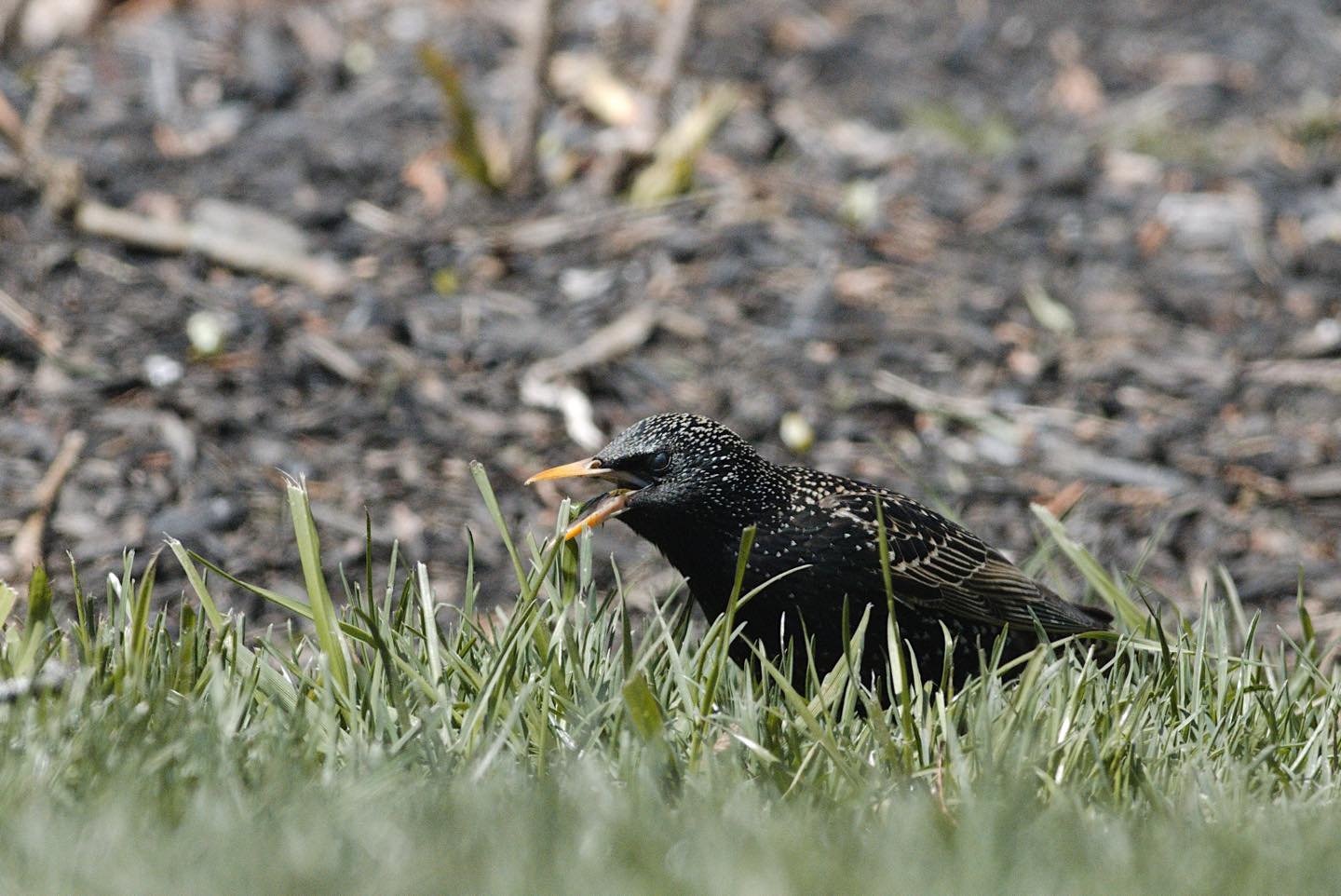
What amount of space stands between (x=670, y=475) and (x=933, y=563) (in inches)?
28.5

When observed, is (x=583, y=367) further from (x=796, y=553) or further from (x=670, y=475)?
(x=796, y=553)

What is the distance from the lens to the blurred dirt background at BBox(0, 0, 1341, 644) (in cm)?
522

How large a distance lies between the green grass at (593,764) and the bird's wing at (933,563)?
10.7 inches

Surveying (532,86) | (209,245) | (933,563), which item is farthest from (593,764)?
(532,86)

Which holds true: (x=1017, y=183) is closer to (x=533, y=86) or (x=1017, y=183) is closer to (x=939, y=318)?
(x=939, y=318)

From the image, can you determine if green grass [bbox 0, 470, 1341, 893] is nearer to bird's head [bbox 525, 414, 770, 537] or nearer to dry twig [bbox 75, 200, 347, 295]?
bird's head [bbox 525, 414, 770, 537]

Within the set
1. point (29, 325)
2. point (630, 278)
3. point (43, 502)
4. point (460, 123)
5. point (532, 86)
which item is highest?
point (532, 86)

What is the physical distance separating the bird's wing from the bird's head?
0.19m

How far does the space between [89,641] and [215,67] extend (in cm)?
433

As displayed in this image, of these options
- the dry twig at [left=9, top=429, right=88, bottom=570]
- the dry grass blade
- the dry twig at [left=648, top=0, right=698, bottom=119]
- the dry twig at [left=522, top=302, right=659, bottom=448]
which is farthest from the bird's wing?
the dry twig at [left=648, top=0, right=698, bottom=119]

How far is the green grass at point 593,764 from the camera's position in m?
2.57

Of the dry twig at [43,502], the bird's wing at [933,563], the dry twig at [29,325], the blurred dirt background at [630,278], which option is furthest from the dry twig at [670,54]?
the bird's wing at [933,563]

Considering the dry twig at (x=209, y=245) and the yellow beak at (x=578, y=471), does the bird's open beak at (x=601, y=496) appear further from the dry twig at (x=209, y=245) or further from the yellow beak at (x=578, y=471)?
the dry twig at (x=209, y=245)

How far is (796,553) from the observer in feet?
12.9
